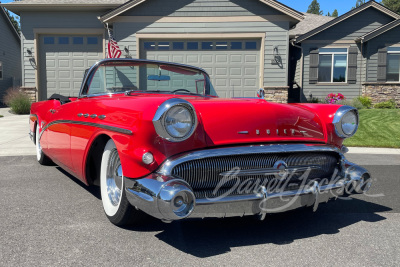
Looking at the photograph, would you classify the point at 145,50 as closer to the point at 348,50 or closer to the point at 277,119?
the point at 348,50

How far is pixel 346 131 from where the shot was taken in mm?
3033

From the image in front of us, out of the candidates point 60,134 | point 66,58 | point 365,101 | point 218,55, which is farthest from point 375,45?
point 60,134

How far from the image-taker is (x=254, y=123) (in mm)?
2607

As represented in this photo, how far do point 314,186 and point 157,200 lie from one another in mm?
1129

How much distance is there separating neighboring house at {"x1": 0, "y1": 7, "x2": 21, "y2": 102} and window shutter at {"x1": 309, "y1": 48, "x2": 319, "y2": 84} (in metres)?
16.0

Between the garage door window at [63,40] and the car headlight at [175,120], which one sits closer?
the car headlight at [175,120]

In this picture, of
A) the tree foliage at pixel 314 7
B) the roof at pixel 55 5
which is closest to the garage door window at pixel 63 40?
the roof at pixel 55 5

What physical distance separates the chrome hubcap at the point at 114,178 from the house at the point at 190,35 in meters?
10.4

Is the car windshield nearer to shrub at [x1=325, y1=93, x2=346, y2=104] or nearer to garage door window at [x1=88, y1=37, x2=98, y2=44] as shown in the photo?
garage door window at [x1=88, y1=37, x2=98, y2=44]

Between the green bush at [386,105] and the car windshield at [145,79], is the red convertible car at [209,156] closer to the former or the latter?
the car windshield at [145,79]

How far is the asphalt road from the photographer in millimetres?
2279

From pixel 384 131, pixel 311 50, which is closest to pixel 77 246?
pixel 384 131

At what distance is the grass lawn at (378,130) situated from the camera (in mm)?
8094

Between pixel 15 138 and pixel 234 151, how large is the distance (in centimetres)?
738
